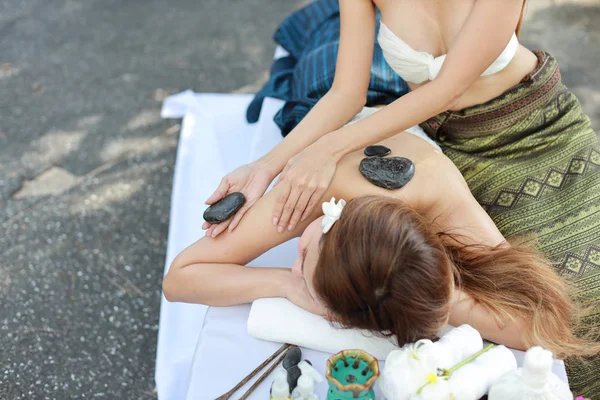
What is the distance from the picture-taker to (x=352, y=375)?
1.22 m

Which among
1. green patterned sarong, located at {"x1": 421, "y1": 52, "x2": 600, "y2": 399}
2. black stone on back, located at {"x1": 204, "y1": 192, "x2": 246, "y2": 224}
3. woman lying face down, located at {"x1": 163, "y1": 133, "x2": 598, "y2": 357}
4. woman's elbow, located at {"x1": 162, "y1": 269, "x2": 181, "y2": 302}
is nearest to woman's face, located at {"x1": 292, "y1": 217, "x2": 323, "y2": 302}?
woman lying face down, located at {"x1": 163, "y1": 133, "x2": 598, "y2": 357}

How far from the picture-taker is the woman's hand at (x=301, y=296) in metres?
1.49

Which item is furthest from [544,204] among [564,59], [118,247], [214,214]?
[564,59]

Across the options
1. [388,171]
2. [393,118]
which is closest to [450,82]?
[393,118]

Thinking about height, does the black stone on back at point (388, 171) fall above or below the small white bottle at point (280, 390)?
above

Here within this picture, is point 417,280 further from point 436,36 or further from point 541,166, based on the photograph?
point 436,36

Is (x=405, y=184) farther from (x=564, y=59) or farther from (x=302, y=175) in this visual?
(x=564, y=59)

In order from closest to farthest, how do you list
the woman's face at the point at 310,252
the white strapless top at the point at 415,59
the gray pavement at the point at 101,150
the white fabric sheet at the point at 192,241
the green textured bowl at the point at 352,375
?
the green textured bowl at the point at 352,375 → the woman's face at the point at 310,252 → the white fabric sheet at the point at 192,241 → the white strapless top at the point at 415,59 → the gray pavement at the point at 101,150

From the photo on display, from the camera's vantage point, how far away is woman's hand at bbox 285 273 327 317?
1486 mm

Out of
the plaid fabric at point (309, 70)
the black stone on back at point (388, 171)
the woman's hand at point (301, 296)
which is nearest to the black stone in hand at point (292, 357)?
the woman's hand at point (301, 296)

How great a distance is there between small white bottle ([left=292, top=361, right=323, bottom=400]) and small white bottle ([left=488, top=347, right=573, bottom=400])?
0.36m

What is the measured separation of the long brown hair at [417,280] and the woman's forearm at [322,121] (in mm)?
522

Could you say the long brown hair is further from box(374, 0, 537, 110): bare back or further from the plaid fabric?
the plaid fabric

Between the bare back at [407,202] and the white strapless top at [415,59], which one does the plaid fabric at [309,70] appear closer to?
the white strapless top at [415,59]
